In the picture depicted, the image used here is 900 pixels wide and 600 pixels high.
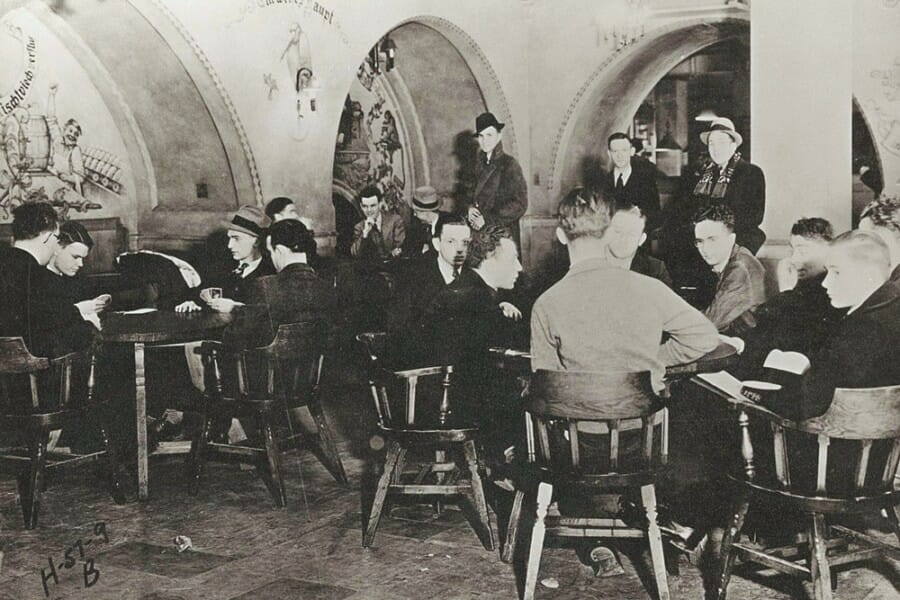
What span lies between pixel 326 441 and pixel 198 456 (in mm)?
633

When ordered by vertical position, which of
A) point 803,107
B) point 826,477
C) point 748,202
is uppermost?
point 803,107

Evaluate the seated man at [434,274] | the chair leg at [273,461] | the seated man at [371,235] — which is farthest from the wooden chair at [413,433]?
the seated man at [371,235]

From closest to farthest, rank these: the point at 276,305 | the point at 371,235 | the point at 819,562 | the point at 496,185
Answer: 1. the point at 819,562
2. the point at 276,305
3. the point at 496,185
4. the point at 371,235

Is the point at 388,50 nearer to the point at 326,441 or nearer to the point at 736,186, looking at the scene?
the point at 736,186

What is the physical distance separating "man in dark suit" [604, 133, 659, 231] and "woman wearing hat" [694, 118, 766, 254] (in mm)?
1398

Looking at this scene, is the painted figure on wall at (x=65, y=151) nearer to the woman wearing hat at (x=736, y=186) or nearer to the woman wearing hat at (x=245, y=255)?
the woman wearing hat at (x=245, y=255)

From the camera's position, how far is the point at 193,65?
8.12 meters

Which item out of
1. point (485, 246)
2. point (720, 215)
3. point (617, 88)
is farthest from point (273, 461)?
point (617, 88)

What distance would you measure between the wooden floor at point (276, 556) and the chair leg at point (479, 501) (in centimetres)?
5

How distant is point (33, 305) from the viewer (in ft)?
16.2

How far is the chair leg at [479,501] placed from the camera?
4.39m

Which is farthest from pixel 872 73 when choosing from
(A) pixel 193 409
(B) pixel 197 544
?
(B) pixel 197 544

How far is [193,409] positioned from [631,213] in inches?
98.6

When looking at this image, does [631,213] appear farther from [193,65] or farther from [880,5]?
[880,5]
